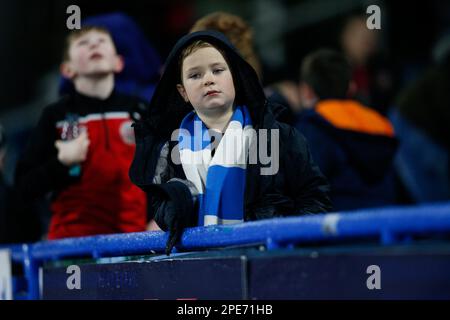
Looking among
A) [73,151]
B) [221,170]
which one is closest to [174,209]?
[221,170]

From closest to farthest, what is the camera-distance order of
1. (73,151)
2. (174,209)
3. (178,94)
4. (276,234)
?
1. (276,234)
2. (174,209)
3. (178,94)
4. (73,151)

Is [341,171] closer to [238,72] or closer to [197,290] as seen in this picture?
[238,72]

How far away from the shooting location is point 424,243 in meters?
2.13

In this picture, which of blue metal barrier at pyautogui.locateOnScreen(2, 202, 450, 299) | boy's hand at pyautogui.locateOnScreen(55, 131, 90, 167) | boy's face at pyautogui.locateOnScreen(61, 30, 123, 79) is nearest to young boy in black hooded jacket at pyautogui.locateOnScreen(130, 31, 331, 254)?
blue metal barrier at pyautogui.locateOnScreen(2, 202, 450, 299)

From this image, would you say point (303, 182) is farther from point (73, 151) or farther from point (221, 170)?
point (73, 151)

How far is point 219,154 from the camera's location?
3008 millimetres

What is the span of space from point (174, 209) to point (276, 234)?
48 cm

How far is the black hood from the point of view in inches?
122

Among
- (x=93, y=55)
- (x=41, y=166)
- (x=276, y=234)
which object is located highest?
(x=93, y=55)

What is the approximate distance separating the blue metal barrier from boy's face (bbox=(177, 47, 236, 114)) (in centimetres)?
45

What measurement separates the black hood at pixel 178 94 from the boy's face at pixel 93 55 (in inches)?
43.5

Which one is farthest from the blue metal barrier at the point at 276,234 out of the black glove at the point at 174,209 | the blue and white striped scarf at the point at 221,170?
the blue and white striped scarf at the point at 221,170

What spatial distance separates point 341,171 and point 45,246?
6.07 feet

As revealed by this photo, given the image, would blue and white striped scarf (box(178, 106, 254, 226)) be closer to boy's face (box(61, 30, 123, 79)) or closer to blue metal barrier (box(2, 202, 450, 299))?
blue metal barrier (box(2, 202, 450, 299))
